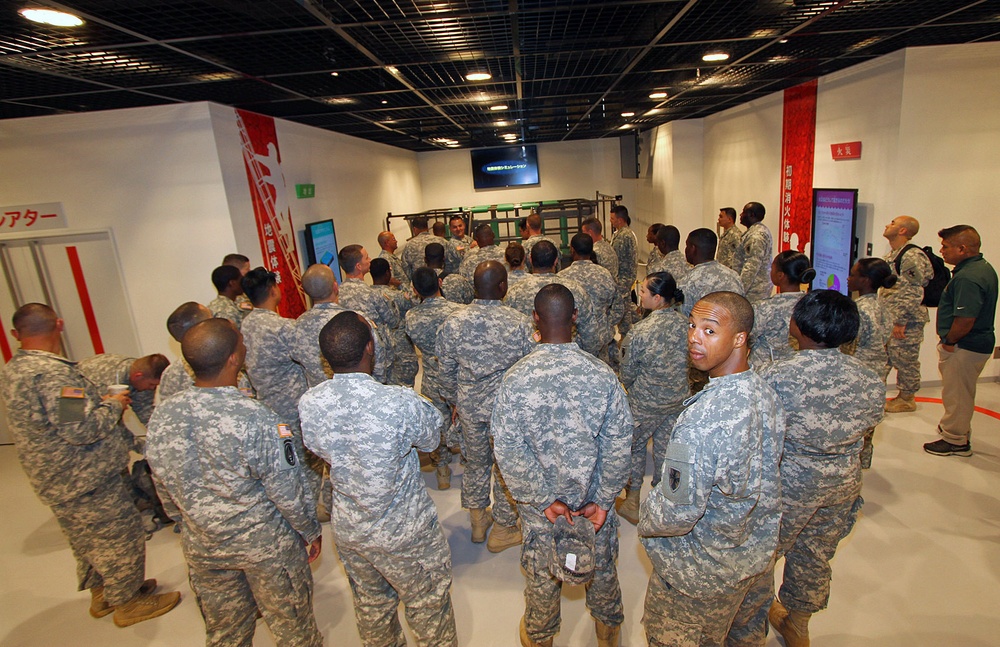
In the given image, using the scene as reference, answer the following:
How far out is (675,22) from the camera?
124 inches

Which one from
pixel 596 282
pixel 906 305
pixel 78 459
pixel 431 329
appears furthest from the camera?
pixel 596 282

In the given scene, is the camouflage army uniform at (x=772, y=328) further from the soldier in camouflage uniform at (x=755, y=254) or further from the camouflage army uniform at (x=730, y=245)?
the camouflage army uniform at (x=730, y=245)

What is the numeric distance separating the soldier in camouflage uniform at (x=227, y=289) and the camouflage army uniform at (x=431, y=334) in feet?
4.29

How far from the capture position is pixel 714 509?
5.34 ft

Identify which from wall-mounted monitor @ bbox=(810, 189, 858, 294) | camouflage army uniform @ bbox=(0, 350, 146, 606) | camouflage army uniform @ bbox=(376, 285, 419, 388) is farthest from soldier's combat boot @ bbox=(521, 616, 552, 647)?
wall-mounted monitor @ bbox=(810, 189, 858, 294)

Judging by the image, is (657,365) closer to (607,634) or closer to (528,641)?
(607,634)

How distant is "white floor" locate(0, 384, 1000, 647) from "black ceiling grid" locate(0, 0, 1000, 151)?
3.07m

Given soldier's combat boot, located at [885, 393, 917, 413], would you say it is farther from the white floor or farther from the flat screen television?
the flat screen television

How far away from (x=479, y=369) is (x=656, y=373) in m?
1.03

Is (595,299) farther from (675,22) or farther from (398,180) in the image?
(398,180)

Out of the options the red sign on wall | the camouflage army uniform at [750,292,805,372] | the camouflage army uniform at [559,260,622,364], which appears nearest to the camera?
the camouflage army uniform at [750,292,805,372]

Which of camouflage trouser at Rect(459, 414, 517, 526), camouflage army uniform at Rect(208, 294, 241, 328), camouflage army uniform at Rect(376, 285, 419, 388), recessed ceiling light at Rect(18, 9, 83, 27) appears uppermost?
recessed ceiling light at Rect(18, 9, 83, 27)

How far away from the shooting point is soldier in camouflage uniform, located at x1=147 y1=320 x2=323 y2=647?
6.08ft

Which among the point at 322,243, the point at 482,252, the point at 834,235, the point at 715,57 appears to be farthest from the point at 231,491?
the point at 834,235
